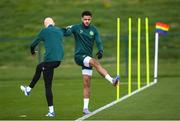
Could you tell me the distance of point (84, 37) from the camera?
53.5ft

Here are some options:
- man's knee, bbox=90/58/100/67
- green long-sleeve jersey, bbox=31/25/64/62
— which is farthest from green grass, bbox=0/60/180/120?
green long-sleeve jersey, bbox=31/25/64/62

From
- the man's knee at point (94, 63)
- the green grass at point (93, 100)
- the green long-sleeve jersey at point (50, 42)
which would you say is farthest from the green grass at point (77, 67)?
the green long-sleeve jersey at point (50, 42)

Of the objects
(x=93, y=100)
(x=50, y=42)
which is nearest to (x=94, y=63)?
(x=50, y=42)

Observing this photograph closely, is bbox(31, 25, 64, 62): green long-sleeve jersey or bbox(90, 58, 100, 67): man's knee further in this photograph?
bbox(90, 58, 100, 67): man's knee

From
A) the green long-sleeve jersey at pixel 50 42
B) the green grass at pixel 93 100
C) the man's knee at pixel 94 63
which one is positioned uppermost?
the green long-sleeve jersey at pixel 50 42

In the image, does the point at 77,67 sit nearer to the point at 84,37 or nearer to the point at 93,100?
the point at 93,100

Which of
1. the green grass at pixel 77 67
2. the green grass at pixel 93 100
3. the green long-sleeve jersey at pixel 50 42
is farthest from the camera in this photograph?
the green grass at pixel 77 67

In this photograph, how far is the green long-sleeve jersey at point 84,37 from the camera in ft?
53.5

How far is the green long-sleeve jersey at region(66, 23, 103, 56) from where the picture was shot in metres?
16.3

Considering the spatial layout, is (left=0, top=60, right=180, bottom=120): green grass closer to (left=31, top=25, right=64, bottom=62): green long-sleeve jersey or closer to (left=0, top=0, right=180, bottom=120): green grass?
(left=0, top=0, right=180, bottom=120): green grass

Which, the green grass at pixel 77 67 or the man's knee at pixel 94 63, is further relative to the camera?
the green grass at pixel 77 67

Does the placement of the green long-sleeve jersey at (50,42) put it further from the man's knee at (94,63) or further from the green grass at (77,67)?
the green grass at (77,67)

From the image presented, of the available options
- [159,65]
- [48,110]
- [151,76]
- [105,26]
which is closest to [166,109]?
[48,110]

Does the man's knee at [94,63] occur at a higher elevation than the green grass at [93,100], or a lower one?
higher
